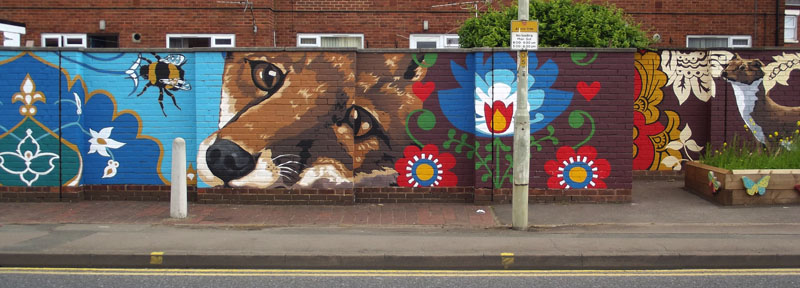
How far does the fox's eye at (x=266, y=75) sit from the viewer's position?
9641 millimetres

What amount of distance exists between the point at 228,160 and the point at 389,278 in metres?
4.40

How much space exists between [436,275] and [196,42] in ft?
37.0

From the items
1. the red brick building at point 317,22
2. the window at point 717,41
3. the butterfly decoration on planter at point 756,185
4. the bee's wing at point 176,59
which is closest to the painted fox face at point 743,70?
the butterfly decoration on planter at point 756,185

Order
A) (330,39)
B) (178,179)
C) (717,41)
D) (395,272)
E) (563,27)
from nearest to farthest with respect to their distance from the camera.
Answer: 1. (395,272)
2. (178,179)
3. (563,27)
4. (330,39)
5. (717,41)

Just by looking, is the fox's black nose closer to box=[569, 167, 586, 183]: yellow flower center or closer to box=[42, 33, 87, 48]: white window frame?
box=[569, 167, 586, 183]: yellow flower center

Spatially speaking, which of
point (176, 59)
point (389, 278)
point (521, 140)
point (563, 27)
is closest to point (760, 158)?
point (563, 27)

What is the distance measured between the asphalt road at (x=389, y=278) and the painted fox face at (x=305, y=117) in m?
3.31

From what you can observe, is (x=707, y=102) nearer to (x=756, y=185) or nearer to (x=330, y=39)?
(x=756, y=185)

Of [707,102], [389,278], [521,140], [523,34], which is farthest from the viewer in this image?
[707,102]

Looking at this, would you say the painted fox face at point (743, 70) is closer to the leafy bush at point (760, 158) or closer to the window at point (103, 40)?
the leafy bush at point (760, 158)

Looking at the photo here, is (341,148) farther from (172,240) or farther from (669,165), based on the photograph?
(669,165)

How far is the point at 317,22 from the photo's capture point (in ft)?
52.5

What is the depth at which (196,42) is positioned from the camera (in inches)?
616

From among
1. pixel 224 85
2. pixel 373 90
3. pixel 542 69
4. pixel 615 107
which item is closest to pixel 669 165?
pixel 615 107
